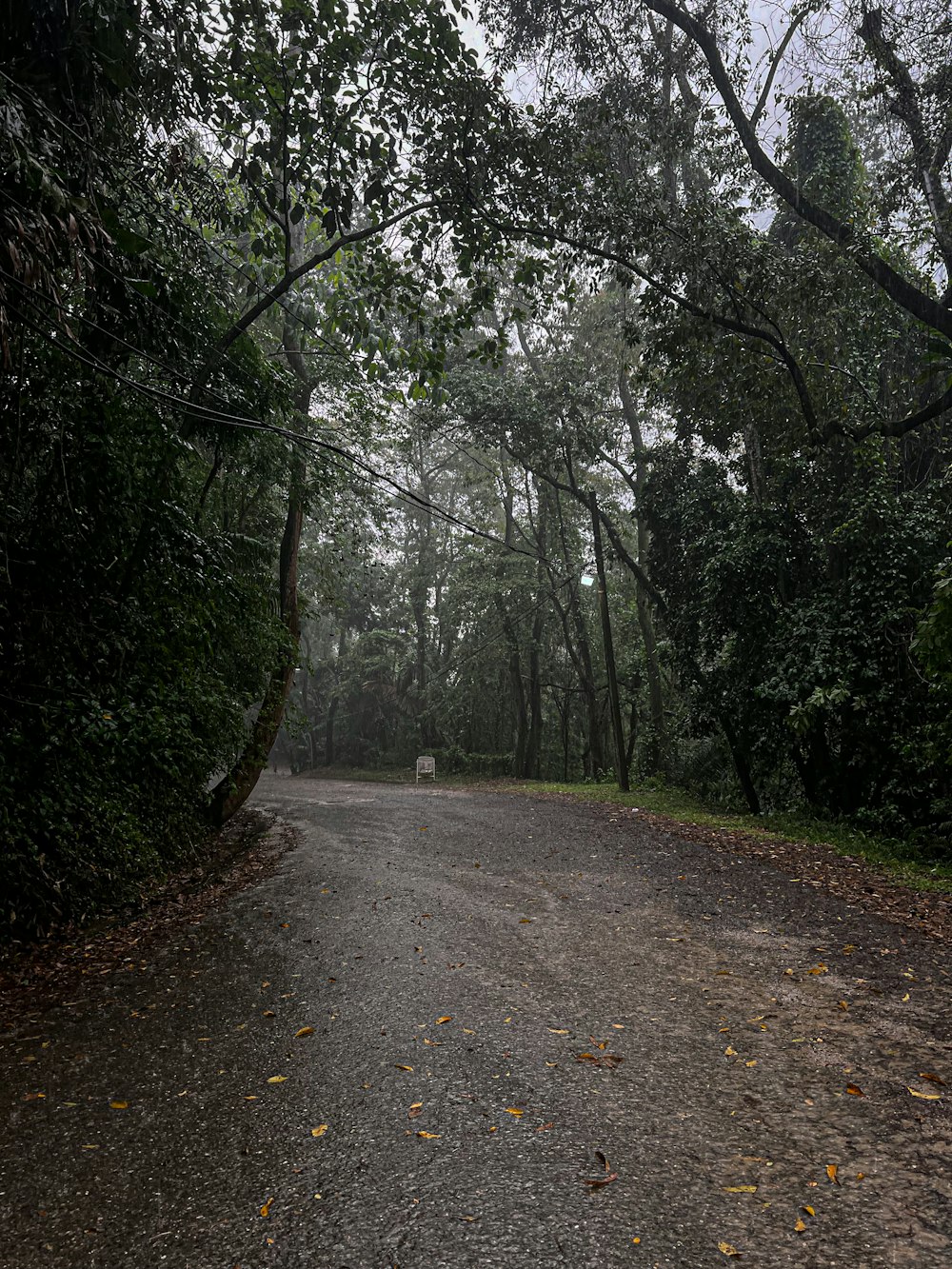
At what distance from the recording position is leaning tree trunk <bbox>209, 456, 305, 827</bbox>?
1080cm

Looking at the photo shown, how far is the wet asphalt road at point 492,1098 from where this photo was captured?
248 centimetres

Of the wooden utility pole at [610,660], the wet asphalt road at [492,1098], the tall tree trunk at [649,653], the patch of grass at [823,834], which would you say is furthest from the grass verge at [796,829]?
the wet asphalt road at [492,1098]

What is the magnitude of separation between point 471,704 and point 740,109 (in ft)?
73.1

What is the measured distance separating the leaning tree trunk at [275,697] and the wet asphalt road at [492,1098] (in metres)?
4.86

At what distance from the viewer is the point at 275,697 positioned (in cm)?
1202

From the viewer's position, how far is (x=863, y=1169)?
2779 millimetres

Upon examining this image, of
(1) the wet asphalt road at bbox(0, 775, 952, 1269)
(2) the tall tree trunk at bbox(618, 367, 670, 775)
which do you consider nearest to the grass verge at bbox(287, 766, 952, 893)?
(2) the tall tree trunk at bbox(618, 367, 670, 775)

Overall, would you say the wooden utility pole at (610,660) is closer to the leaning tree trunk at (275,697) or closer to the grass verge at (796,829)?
the grass verge at (796,829)

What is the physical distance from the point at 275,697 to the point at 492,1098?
9320 millimetres

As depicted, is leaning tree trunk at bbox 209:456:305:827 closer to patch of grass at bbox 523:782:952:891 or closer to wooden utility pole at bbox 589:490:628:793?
patch of grass at bbox 523:782:952:891

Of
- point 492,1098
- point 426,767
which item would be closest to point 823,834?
point 492,1098

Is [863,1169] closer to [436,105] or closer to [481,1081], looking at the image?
[481,1081]

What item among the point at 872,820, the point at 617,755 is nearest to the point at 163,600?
the point at 872,820

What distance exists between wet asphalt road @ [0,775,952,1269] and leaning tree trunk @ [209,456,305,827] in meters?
4.86
